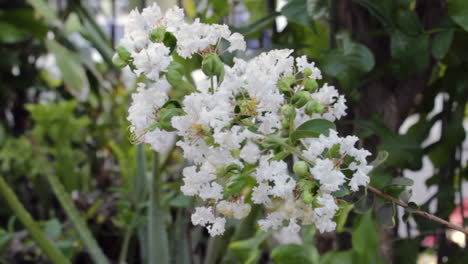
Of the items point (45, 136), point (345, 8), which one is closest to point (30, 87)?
point (45, 136)

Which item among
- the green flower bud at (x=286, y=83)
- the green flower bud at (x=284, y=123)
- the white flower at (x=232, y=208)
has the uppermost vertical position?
the green flower bud at (x=286, y=83)

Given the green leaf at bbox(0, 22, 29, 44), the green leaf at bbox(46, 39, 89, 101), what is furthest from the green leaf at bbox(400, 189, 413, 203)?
the green leaf at bbox(0, 22, 29, 44)

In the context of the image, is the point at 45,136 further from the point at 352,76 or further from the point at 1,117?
the point at 352,76

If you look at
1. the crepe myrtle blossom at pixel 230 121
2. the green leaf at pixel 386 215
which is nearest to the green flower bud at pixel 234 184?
the crepe myrtle blossom at pixel 230 121

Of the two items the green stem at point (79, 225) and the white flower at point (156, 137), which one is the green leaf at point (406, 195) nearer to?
the white flower at point (156, 137)

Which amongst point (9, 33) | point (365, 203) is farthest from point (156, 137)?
point (9, 33)
